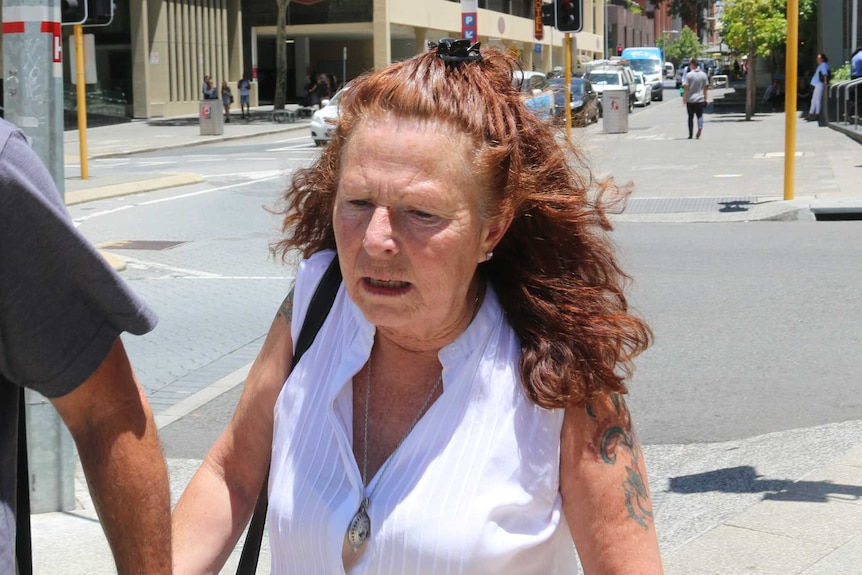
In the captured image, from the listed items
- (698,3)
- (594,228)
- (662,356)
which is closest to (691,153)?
(662,356)

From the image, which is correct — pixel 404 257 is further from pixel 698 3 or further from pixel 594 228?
pixel 698 3

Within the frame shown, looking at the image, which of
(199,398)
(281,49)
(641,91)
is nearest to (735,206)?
(199,398)

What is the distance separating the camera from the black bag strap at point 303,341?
2254 mm

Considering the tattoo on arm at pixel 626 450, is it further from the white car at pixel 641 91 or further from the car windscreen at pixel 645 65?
the car windscreen at pixel 645 65

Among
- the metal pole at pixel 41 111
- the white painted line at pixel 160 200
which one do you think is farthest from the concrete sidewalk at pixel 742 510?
the white painted line at pixel 160 200

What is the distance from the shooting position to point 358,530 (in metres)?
2.06

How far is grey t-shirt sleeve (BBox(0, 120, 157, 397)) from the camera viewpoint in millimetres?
1632

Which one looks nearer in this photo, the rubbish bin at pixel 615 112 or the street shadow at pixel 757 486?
the street shadow at pixel 757 486

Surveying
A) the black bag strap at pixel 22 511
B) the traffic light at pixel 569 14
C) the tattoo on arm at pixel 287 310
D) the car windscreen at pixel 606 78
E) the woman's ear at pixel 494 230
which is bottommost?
the black bag strap at pixel 22 511

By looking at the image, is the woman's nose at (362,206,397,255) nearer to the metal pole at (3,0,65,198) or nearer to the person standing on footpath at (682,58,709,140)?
the metal pole at (3,0,65,198)

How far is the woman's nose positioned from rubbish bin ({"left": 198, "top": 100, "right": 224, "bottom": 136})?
35.6 meters

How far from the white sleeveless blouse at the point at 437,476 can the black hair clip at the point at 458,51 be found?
0.47m

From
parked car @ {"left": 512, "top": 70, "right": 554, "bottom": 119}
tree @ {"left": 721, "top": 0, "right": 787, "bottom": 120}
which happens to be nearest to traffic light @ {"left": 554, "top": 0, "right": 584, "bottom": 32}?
tree @ {"left": 721, "top": 0, "right": 787, "bottom": 120}

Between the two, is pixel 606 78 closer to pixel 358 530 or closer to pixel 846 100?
pixel 846 100
